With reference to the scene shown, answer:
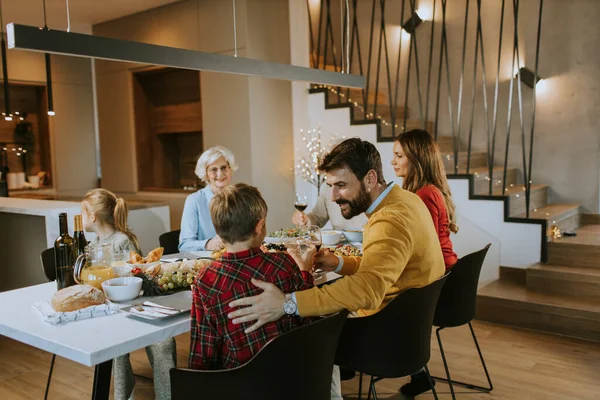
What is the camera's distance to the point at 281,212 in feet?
19.9

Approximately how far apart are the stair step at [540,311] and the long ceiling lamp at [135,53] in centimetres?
216

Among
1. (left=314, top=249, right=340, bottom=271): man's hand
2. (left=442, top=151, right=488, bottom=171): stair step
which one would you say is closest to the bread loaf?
(left=314, top=249, right=340, bottom=271): man's hand

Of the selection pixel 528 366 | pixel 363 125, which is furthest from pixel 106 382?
pixel 363 125

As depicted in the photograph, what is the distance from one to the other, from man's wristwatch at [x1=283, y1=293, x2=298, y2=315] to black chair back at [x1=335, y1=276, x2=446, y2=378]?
0.47 meters

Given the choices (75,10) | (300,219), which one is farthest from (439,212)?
(75,10)

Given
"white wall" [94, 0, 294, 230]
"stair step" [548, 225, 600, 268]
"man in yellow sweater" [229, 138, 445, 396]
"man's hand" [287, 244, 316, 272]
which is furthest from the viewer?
"white wall" [94, 0, 294, 230]

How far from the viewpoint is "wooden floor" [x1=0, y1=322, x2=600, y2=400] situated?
3084mm

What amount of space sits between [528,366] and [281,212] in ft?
10.5

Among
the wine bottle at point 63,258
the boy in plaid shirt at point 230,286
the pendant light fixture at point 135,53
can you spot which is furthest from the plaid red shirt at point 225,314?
the pendant light fixture at point 135,53

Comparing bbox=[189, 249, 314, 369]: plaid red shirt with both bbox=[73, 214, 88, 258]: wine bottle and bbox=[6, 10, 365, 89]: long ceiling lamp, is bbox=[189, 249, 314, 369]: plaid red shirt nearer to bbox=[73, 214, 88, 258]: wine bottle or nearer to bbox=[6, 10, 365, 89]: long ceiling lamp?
bbox=[73, 214, 88, 258]: wine bottle

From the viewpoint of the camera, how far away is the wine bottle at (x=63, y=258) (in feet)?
7.41

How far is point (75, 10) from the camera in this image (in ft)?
20.4

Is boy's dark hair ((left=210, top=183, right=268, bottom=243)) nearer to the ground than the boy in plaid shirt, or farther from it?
farther from it

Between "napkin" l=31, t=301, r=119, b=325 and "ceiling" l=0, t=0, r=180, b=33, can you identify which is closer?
"napkin" l=31, t=301, r=119, b=325
